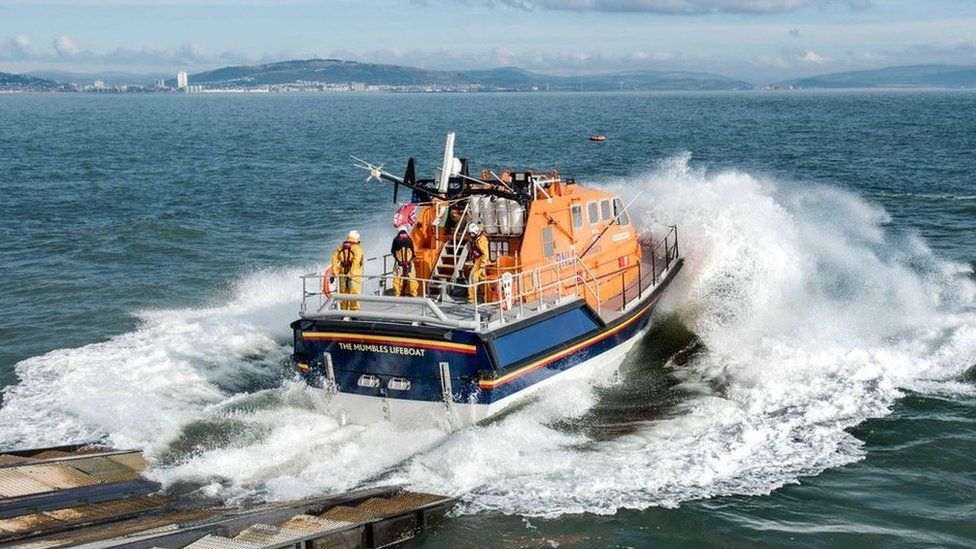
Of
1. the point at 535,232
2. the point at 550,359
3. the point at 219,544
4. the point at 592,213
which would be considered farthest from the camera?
the point at 592,213

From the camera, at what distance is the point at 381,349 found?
13.4 meters

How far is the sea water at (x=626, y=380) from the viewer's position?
11.9 metres

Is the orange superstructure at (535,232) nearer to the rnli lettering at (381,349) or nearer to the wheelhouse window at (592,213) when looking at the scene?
the wheelhouse window at (592,213)

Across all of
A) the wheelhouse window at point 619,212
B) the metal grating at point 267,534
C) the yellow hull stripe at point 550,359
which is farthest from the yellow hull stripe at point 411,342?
the wheelhouse window at point 619,212

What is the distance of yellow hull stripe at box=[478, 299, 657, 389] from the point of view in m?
13.2

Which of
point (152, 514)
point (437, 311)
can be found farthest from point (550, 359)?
point (152, 514)

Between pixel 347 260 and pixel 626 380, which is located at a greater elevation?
pixel 347 260

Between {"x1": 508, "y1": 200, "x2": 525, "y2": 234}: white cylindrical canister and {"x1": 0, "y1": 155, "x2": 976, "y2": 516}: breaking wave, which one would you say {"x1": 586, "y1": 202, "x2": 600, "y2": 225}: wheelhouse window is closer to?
{"x1": 508, "y1": 200, "x2": 525, "y2": 234}: white cylindrical canister

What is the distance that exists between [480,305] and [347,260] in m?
2.43

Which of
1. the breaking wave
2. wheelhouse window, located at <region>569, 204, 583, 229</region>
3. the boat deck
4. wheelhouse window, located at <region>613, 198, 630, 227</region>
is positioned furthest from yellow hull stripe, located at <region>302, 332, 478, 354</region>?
wheelhouse window, located at <region>613, 198, 630, 227</region>

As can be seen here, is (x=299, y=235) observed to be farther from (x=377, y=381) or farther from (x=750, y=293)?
(x=377, y=381)

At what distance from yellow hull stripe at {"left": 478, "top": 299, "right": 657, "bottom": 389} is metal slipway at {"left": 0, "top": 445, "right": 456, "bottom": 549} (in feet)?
6.26

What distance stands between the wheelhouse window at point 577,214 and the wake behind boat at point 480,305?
17 mm

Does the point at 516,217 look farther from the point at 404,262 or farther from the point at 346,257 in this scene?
the point at 346,257
